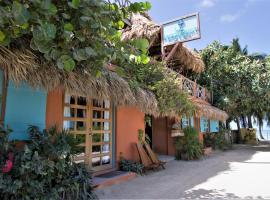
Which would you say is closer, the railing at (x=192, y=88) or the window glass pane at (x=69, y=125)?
the window glass pane at (x=69, y=125)

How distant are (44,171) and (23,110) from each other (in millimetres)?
1457

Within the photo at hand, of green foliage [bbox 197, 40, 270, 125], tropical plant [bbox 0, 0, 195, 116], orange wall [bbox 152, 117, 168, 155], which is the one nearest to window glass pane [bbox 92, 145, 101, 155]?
tropical plant [bbox 0, 0, 195, 116]

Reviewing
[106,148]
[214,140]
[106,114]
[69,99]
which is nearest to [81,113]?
[69,99]

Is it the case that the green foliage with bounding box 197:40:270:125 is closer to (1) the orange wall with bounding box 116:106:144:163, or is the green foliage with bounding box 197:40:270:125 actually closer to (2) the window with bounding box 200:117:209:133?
(2) the window with bounding box 200:117:209:133

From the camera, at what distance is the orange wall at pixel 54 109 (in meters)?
5.57

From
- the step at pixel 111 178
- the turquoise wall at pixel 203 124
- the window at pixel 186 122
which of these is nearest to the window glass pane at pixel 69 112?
the step at pixel 111 178

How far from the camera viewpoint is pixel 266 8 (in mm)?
11094

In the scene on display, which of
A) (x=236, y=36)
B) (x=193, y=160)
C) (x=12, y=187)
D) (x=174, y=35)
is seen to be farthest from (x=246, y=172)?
(x=236, y=36)

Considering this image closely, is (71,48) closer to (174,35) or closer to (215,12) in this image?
(174,35)

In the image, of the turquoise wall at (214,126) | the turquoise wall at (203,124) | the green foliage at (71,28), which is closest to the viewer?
the green foliage at (71,28)

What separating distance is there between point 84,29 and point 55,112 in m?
2.77

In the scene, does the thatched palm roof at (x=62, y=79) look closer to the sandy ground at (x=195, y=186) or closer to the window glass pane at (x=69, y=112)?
the window glass pane at (x=69, y=112)

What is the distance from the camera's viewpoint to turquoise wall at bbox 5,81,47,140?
4.77m

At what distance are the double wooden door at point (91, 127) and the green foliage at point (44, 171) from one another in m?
1.24
